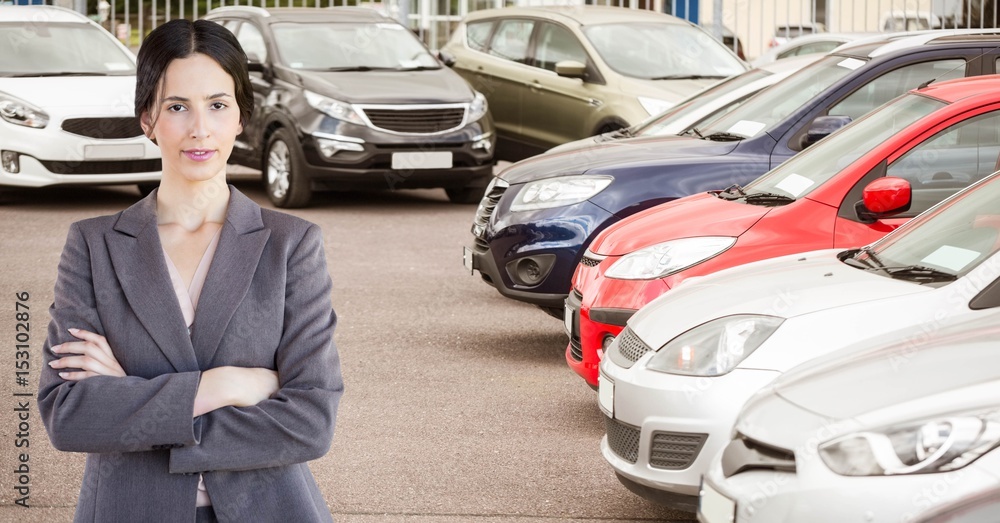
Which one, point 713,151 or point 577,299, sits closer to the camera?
point 577,299

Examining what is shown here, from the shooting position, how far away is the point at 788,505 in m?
3.06

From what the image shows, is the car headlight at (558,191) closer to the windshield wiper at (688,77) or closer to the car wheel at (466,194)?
the windshield wiper at (688,77)

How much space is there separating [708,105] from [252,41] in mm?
6414

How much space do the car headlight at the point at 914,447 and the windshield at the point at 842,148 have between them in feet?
9.67

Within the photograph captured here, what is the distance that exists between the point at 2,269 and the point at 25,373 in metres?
3.20

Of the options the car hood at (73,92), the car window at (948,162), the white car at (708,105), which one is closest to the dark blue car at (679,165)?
the white car at (708,105)

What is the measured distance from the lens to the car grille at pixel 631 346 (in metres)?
4.74

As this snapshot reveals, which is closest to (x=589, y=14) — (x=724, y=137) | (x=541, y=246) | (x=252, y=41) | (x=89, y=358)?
(x=252, y=41)

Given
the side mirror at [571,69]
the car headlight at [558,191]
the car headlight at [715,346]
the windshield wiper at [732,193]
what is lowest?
the car headlight at [715,346]

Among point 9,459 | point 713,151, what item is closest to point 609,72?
point 713,151

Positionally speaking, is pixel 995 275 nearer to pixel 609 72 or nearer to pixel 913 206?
pixel 913 206

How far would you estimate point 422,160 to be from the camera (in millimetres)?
12797

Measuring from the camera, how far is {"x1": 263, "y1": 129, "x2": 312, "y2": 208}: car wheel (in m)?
12.8

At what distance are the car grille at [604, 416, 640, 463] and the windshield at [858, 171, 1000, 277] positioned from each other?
41.6 inches
